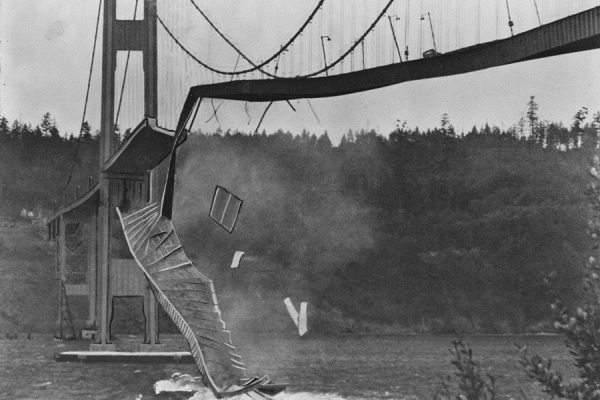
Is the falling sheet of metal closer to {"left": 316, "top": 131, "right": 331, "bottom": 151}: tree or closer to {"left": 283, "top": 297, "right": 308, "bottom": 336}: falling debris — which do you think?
{"left": 283, "top": 297, "right": 308, "bottom": 336}: falling debris

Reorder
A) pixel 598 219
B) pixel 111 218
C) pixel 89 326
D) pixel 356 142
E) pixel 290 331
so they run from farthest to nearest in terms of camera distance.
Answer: pixel 356 142 < pixel 290 331 < pixel 89 326 < pixel 111 218 < pixel 598 219

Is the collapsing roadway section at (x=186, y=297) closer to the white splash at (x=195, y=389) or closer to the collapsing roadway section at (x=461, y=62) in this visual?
the white splash at (x=195, y=389)

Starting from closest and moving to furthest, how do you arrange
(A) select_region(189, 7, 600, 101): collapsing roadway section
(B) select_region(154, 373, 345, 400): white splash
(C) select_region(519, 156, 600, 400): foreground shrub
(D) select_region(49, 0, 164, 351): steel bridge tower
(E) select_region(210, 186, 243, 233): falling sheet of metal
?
(C) select_region(519, 156, 600, 400): foreground shrub, (A) select_region(189, 7, 600, 101): collapsing roadway section, (E) select_region(210, 186, 243, 233): falling sheet of metal, (B) select_region(154, 373, 345, 400): white splash, (D) select_region(49, 0, 164, 351): steel bridge tower

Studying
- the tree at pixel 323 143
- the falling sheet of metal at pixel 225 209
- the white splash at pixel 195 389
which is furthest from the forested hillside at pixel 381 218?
the falling sheet of metal at pixel 225 209

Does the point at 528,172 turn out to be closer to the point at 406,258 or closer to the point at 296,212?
the point at 406,258

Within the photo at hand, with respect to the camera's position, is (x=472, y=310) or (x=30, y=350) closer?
(x=30, y=350)

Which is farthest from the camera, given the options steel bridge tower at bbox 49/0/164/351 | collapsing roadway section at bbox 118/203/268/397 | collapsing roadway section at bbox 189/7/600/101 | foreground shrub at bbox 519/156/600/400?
steel bridge tower at bbox 49/0/164/351

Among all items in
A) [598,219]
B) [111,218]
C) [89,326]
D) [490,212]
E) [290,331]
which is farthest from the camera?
[490,212]

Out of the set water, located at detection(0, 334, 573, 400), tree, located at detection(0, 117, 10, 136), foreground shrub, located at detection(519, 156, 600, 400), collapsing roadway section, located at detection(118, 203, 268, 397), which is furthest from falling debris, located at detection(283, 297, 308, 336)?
tree, located at detection(0, 117, 10, 136)

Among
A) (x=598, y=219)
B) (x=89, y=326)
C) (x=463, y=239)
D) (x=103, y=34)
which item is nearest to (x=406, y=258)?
(x=463, y=239)
